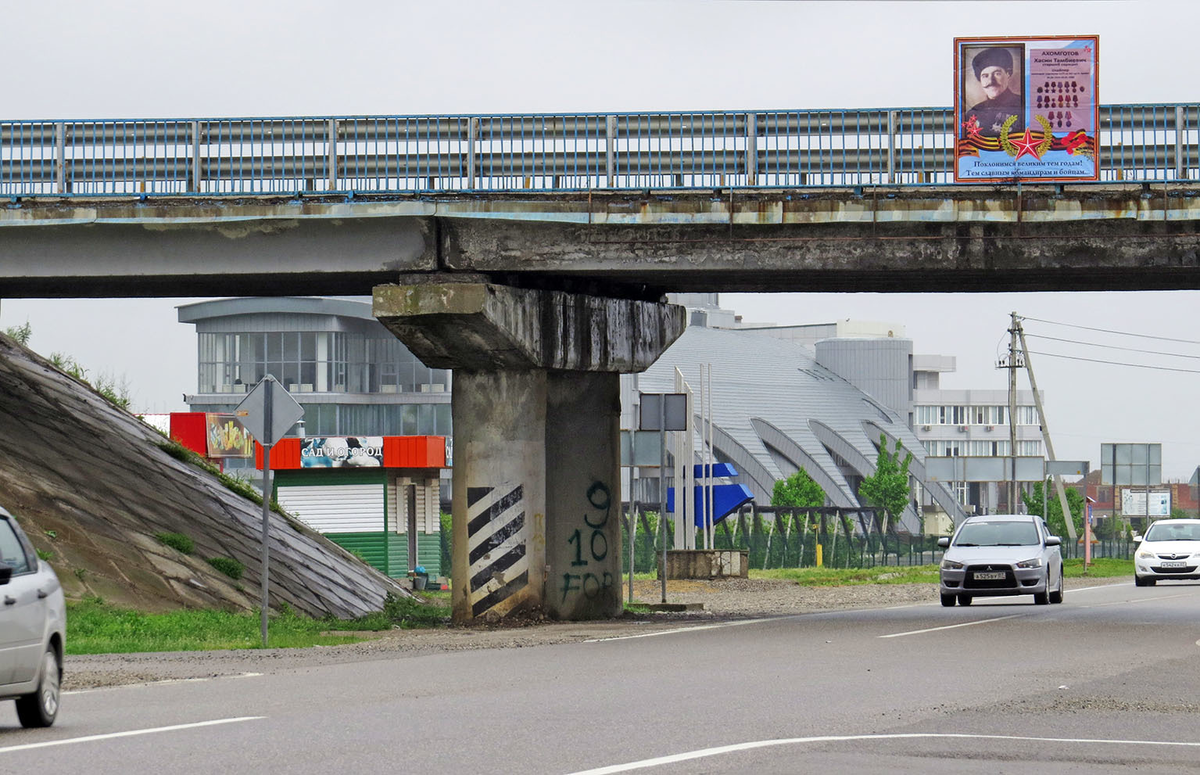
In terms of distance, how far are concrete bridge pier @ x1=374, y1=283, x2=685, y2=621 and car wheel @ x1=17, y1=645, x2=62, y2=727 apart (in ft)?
38.8

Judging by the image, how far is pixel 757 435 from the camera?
444 ft

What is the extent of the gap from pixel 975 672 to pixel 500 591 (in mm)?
9101

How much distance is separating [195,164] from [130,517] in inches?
217

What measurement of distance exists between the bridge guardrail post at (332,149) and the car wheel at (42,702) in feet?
43.8

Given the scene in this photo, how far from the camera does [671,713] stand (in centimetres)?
1115

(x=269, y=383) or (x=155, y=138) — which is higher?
(x=155, y=138)

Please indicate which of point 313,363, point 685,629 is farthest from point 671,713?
point 313,363

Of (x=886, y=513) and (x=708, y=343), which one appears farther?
(x=708, y=343)

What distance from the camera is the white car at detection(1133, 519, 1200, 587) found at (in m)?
38.9

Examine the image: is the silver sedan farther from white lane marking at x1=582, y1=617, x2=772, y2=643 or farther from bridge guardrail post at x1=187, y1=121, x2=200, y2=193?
bridge guardrail post at x1=187, y1=121, x2=200, y2=193

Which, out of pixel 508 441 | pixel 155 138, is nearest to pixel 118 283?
pixel 155 138

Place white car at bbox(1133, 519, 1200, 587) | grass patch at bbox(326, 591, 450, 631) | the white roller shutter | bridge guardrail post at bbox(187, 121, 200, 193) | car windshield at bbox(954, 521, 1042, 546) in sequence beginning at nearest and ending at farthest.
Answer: grass patch at bbox(326, 591, 450, 631) → bridge guardrail post at bbox(187, 121, 200, 193) → car windshield at bbox(954, 521, 1042, 546) → white car at bbox(1133, 519, 1200, 587) → the white roller shutter

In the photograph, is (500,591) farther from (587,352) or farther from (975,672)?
(975,672)

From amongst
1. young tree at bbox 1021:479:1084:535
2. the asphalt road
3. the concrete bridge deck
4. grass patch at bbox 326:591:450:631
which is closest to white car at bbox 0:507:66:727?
the asphalt road
